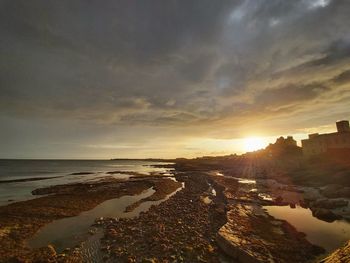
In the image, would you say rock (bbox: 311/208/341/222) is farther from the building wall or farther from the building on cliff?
the building wall

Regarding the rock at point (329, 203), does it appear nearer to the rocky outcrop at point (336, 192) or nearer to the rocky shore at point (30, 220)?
the rocky outcrop at point (336, 192)

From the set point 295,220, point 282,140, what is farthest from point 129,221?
point 282,140

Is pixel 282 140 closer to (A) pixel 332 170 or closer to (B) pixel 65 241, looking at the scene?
(A) pixel 332 170

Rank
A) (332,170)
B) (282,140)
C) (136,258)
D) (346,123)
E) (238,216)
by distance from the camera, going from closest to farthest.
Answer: (136,258)
(238,216)
(332,170)
(346,123)
(282,140)

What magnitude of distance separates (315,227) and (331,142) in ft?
168

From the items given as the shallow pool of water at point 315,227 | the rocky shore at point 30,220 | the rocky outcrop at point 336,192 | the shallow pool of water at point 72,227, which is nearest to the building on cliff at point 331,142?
the rocky outcrop at point 336,192

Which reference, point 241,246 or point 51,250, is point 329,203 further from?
Answer: point 51,250

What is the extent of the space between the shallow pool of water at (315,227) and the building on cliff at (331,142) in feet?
124

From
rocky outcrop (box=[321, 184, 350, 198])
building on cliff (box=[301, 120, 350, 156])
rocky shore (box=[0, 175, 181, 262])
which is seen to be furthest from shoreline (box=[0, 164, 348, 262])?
building on cliff (box=[301, 120, 350, 156])

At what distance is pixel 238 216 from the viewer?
19.4m

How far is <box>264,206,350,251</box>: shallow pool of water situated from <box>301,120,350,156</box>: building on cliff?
124ft

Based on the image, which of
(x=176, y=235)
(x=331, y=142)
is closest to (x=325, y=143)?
(x=331, y=142)

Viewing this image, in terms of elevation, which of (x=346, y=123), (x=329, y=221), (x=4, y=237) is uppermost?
(x=346, y=123)

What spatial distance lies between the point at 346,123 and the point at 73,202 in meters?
68.2
